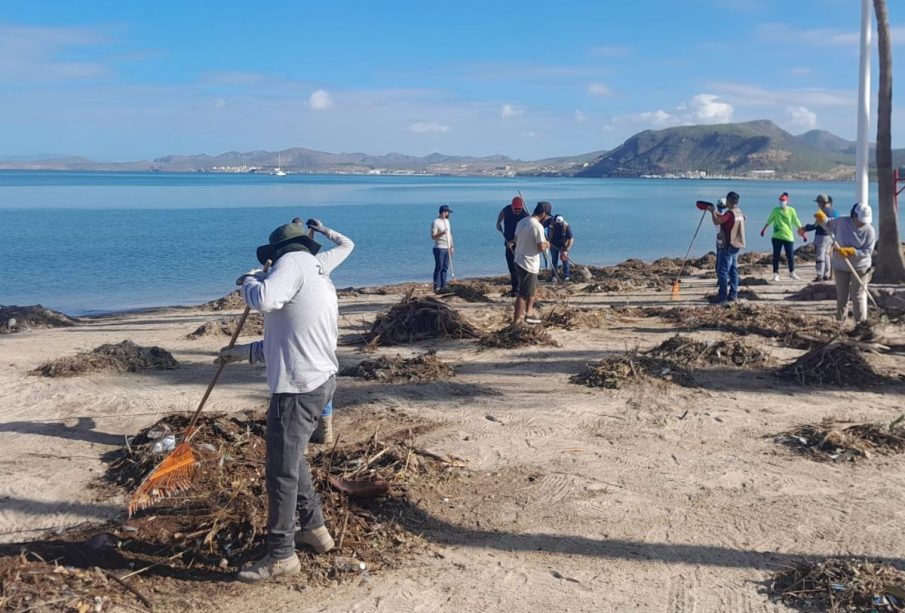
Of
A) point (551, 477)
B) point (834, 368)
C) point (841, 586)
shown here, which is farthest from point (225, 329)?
point (841, 586)

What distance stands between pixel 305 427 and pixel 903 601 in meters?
3.21

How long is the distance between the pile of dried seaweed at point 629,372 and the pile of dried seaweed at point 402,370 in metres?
1.48

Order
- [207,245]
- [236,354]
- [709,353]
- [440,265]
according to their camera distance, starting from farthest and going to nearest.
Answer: [207,245], [440,265], [709,353], [236,354]

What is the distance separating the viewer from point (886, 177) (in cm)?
1620

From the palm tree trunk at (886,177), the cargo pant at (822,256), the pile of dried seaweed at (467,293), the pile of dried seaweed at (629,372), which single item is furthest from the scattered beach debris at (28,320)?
the palm tree trunk at (886,177)

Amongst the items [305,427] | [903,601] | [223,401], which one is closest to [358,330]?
[223,401]

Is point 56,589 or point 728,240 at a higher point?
point 728,240

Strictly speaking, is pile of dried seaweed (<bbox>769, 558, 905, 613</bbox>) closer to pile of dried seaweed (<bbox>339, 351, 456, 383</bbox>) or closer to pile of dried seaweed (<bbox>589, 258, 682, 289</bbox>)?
pile of dried seaweed (<bbox>339, 351, 456, 383</bbox>)

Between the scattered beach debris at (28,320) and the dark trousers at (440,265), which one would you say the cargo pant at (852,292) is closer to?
the dark trousers at (440,265)

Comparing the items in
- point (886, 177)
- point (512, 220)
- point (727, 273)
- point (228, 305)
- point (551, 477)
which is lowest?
point (551, 477)

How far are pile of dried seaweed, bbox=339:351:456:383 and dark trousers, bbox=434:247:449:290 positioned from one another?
258 inches

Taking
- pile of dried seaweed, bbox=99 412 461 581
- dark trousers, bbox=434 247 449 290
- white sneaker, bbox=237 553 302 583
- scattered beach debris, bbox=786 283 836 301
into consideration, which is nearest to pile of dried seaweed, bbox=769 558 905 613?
pile of dried seaweed, bbox=99 412 461 581

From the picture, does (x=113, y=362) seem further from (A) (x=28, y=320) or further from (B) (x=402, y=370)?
(A) (x=28, y=320)

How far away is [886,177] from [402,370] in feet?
39.3
